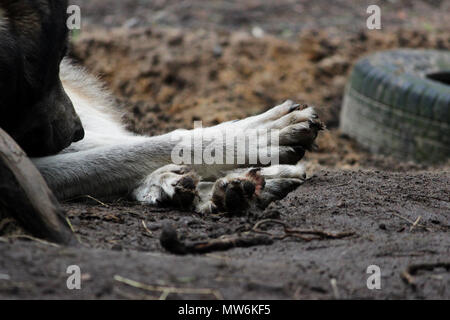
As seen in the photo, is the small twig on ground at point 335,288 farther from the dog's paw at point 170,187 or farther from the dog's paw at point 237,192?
the dog's paw at point 170,187

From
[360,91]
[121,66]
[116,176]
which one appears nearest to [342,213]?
[116,176]

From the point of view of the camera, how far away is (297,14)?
36.8 feet

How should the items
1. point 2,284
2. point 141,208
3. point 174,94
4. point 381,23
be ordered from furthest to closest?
point 381,23 → point 174,94 → point 141,208 → point 2,284

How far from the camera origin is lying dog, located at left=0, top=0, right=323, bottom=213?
10.3 feet

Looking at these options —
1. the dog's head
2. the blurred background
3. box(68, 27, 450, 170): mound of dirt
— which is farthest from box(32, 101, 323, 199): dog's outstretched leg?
box(68, 27, 450, 170): mound of dirt

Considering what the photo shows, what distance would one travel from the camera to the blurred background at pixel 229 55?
7.79 meters

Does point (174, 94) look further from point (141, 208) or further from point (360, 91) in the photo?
point (141, 208)

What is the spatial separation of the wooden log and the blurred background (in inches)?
148

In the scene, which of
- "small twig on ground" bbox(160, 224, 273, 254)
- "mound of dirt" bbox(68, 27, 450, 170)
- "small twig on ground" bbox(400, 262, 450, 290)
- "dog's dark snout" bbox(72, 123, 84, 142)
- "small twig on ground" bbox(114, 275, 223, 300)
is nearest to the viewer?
"small twig on ground" bbox(114, 275, 223, 300)

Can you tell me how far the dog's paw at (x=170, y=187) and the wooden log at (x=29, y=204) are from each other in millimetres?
778

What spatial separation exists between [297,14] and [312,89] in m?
2.96

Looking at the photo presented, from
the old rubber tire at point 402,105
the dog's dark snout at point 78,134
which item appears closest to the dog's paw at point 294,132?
the dog's dark snout at point 78,134

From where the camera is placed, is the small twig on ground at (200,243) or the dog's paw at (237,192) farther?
the dog's paw at (237,192)

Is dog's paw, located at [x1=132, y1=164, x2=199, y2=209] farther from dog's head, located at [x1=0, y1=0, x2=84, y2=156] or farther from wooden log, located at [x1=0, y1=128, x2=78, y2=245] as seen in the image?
wooden log, located at [x1=0, y1=128, x2=78, y2=245]
